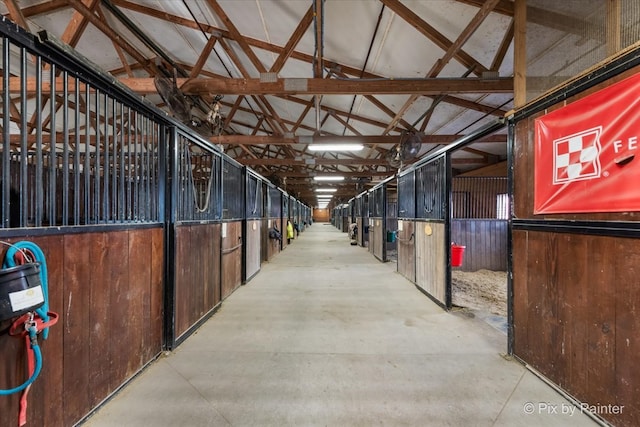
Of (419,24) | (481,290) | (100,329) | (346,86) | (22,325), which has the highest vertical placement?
(419,24)

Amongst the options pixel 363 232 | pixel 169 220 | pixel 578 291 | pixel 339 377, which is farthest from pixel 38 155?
pixel 363 232

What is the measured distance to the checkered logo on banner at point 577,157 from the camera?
1565 millimetres

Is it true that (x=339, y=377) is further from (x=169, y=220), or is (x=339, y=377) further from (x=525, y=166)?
→ (x=525, y=166)

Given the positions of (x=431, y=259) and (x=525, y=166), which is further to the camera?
(x=431, y=259)

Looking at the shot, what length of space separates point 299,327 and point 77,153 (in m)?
2.32

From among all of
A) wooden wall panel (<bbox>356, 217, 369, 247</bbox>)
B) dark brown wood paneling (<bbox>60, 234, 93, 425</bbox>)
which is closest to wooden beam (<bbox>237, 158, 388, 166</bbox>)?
wooden wall panel (<bbox>356, 217, 369, 247</bbox>)

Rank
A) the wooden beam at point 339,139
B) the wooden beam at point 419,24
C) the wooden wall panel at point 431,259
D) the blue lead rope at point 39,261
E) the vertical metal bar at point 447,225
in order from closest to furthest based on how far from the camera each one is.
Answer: the blue lead rope at point 39,261 → the wooden beam at point 419,24 → the vertical metal bar at point 447,225 → the wooden wall panel at point 431,259 → the wooden beam at point 339,139

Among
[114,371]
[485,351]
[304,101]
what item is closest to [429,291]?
[485,351]

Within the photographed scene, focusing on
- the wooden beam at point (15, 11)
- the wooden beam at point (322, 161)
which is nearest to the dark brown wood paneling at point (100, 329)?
the wooden beam at point (15, 11)

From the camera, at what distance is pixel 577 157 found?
1.67m

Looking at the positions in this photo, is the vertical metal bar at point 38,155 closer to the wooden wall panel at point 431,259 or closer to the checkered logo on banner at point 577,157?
the checkered logo on banner at point 577,157

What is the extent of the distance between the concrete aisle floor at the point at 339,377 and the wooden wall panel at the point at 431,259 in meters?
0.42

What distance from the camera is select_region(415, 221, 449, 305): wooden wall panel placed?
11.5 feet

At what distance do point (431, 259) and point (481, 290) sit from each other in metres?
1.28
